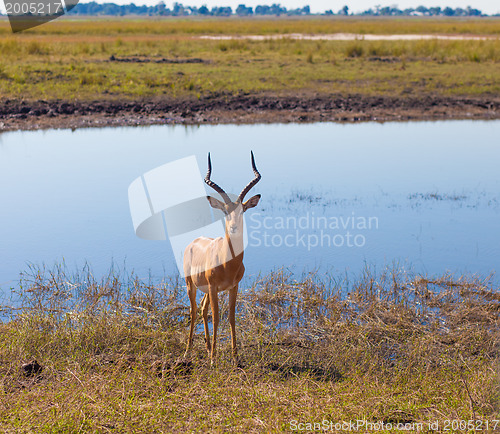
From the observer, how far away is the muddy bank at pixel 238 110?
21641mm

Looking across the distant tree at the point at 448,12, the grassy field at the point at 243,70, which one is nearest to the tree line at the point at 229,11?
the distant tree at the point at 448,12

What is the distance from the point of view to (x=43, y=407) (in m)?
4.97

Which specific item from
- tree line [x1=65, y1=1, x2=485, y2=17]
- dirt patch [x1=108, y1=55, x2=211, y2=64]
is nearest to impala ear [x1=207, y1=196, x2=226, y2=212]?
dirt patch [x1=108, y1=55, x2=211, y2=64]

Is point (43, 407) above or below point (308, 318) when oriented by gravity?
above

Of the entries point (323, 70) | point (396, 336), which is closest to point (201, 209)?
point (396, 336)

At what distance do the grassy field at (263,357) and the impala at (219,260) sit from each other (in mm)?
497

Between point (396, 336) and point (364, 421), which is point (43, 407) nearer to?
point (364, 421)

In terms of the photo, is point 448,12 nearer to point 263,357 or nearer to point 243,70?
point 243,70

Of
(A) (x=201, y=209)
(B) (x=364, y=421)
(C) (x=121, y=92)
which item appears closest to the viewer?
(B) (x=364, y=421)

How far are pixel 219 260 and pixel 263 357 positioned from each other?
1045mm

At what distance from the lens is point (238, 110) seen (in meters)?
23.1

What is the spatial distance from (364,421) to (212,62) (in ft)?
94.4

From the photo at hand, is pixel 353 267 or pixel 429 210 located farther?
pixel 429 210

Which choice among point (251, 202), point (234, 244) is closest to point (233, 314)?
point (234, 244)
